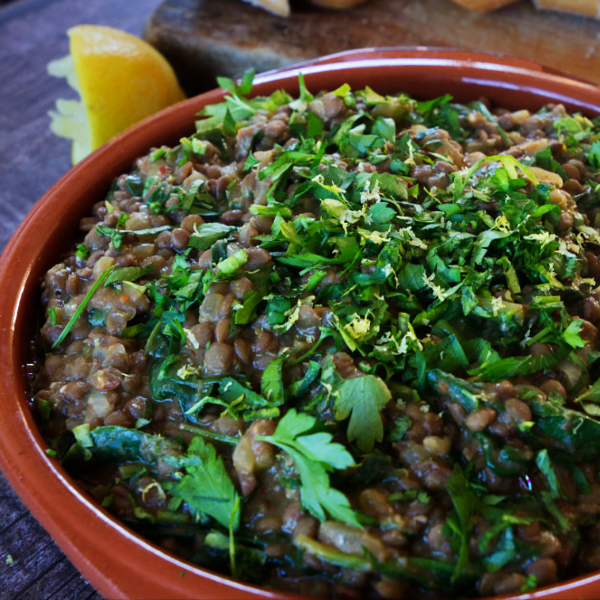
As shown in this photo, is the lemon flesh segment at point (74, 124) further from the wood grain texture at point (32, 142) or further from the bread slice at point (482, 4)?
the bread slice at point (482, 4)

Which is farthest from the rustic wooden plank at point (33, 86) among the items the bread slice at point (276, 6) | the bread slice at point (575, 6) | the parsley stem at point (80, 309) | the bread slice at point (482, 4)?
the bread slice at point (575, 6)

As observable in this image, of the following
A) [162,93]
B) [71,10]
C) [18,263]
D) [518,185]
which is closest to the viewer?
[518,185]

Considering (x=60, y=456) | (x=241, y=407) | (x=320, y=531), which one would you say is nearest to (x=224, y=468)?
(x=241, y=407)

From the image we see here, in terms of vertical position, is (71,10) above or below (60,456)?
above

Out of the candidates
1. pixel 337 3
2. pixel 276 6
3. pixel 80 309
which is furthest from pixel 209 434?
pixel 337 3

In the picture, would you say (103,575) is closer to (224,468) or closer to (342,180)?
(224,468)

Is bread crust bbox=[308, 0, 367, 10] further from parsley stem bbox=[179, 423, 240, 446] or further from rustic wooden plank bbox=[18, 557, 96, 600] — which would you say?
rustic wooden plank bbox=[18, 557, 96, 600]
